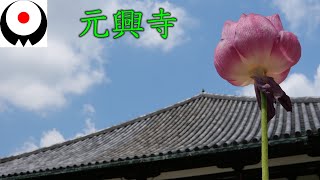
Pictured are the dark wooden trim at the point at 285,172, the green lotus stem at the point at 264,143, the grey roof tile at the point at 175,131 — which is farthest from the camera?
the grey roof tile at the point at 175,131

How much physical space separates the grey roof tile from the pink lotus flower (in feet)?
18.6

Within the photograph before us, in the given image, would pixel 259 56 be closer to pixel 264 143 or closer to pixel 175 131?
pixel 264 143

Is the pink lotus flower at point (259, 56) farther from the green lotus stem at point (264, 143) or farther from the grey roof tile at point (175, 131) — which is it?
the grey roof tile at point (175, 131)

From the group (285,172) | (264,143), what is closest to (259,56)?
(264,143)

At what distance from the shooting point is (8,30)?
30.7 feet

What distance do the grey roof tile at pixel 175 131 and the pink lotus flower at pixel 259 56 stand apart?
567 centimetres

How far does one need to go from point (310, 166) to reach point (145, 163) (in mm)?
2285

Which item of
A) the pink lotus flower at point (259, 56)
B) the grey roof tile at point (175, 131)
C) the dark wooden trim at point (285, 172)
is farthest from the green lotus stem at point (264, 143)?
the dark wooden trim at point (285, 172)

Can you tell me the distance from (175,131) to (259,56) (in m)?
9.47

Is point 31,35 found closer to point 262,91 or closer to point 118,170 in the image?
point 118,170

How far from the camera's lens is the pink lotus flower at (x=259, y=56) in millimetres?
1340

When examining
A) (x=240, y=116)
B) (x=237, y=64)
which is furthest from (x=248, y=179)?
(x=237, y=64)

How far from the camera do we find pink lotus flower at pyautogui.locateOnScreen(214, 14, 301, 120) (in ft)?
4.40

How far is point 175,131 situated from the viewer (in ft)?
35.3
